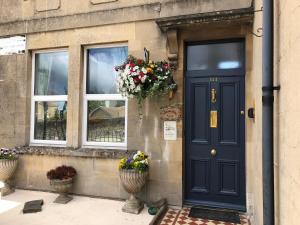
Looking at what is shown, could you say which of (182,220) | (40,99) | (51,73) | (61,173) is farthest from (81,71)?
(182,220)

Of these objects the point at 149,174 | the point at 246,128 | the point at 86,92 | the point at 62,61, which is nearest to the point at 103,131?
the point at 86,92

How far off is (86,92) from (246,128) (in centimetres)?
322

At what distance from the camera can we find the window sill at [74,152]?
192 inches

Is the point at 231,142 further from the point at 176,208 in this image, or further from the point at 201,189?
the point at 176,208

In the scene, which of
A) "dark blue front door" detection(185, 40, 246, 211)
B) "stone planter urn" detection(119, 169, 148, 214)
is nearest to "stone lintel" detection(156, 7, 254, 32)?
"dark blue front door" detection(185, 40, 246, 211)

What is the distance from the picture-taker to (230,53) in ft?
15.1

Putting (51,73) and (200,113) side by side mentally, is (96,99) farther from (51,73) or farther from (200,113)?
(200,113)

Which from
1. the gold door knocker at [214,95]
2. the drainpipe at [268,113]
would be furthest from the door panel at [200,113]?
the drainpipe at [268,113]

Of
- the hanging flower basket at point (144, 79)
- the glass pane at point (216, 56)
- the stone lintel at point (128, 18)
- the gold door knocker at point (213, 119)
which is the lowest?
the gold door knocker at point (213, 119)

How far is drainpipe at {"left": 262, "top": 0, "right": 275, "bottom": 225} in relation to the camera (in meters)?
2.15

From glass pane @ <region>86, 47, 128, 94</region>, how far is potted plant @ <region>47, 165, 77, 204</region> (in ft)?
5.42

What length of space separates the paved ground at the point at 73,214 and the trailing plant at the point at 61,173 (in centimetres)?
46

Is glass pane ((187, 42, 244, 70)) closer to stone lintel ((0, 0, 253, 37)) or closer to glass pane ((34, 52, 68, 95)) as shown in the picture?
stone lintel ((0, 0, 253, 37))

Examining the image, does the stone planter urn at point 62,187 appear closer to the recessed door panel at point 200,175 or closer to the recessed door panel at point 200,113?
the recessed door panel at point 200,175
